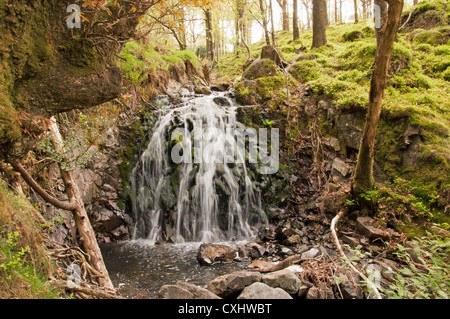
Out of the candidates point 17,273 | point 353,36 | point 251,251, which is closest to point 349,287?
point 251,251

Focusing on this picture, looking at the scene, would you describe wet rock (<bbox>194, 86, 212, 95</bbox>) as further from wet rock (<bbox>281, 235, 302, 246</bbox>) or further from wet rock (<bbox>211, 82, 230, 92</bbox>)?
wet rock (<bbox>281, 235, 302, 246</bbox>)

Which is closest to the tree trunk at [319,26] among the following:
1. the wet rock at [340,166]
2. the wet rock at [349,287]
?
the wet rock at [340,166]

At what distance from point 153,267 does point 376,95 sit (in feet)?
19.6

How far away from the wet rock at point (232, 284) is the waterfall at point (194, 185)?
2.95 metres

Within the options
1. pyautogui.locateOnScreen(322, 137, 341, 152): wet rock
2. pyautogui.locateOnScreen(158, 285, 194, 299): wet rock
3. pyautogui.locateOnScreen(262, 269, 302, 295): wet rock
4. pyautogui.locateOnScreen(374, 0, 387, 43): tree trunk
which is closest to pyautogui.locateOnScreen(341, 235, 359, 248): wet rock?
pyautogui.locateOnScreen(262, 269, 302, 295): wet rock

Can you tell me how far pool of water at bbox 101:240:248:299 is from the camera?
16.3 feet

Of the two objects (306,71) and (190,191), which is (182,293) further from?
(306,71)

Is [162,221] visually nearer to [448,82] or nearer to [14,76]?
[14,76]

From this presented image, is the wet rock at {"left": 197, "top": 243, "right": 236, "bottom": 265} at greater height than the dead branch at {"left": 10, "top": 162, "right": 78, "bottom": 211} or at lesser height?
lesser

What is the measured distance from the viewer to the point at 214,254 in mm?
5898

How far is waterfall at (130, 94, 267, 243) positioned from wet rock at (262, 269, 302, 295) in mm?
2949

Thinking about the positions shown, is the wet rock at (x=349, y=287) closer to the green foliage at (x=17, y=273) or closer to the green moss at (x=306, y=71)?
the green foliage at (x=17, y=273)

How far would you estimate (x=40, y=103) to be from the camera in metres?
2.85

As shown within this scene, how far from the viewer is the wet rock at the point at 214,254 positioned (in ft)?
18.9
